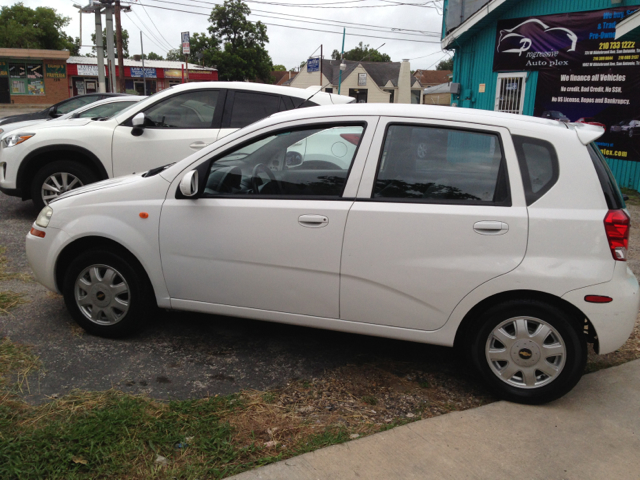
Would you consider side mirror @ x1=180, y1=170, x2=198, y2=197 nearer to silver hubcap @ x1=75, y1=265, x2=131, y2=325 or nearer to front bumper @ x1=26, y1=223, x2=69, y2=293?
silver hubcap @ x1=75, y1=265, x2=131, y2=325

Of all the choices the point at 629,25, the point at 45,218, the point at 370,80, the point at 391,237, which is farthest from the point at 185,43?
the point at 370,80

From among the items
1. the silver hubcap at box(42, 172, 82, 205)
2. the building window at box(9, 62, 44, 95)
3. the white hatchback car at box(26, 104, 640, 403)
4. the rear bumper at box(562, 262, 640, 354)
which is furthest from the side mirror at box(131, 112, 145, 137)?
the building window at box(9, 62, 44, 95)

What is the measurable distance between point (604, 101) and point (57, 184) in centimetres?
1079

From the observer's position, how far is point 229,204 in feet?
12.2

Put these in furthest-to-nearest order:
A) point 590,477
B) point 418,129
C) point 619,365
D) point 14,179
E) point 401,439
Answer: point 14,179 < point 619,365 < point 418,129 < point 401,439 < point 590,477

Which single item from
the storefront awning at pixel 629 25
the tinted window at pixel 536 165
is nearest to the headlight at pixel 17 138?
the tinted window at pixel 536 165

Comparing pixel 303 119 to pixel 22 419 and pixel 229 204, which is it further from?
pixel 22 419

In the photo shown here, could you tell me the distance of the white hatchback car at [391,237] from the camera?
322 centimetres

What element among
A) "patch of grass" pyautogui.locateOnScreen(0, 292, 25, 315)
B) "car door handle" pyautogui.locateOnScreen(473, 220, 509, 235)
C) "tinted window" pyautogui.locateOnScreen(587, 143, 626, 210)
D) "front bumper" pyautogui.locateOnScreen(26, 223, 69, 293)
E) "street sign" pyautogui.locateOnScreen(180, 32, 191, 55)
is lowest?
"patch of grass" pyautogui.locateOnScreen(0, 292, 25, 315)

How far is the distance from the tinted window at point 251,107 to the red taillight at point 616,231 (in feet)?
15.6

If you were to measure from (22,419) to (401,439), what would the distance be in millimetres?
2038

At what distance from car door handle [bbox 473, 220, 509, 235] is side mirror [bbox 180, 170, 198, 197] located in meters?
1.80

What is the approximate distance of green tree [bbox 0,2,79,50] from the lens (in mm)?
54344

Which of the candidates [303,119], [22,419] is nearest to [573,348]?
[303,119]
